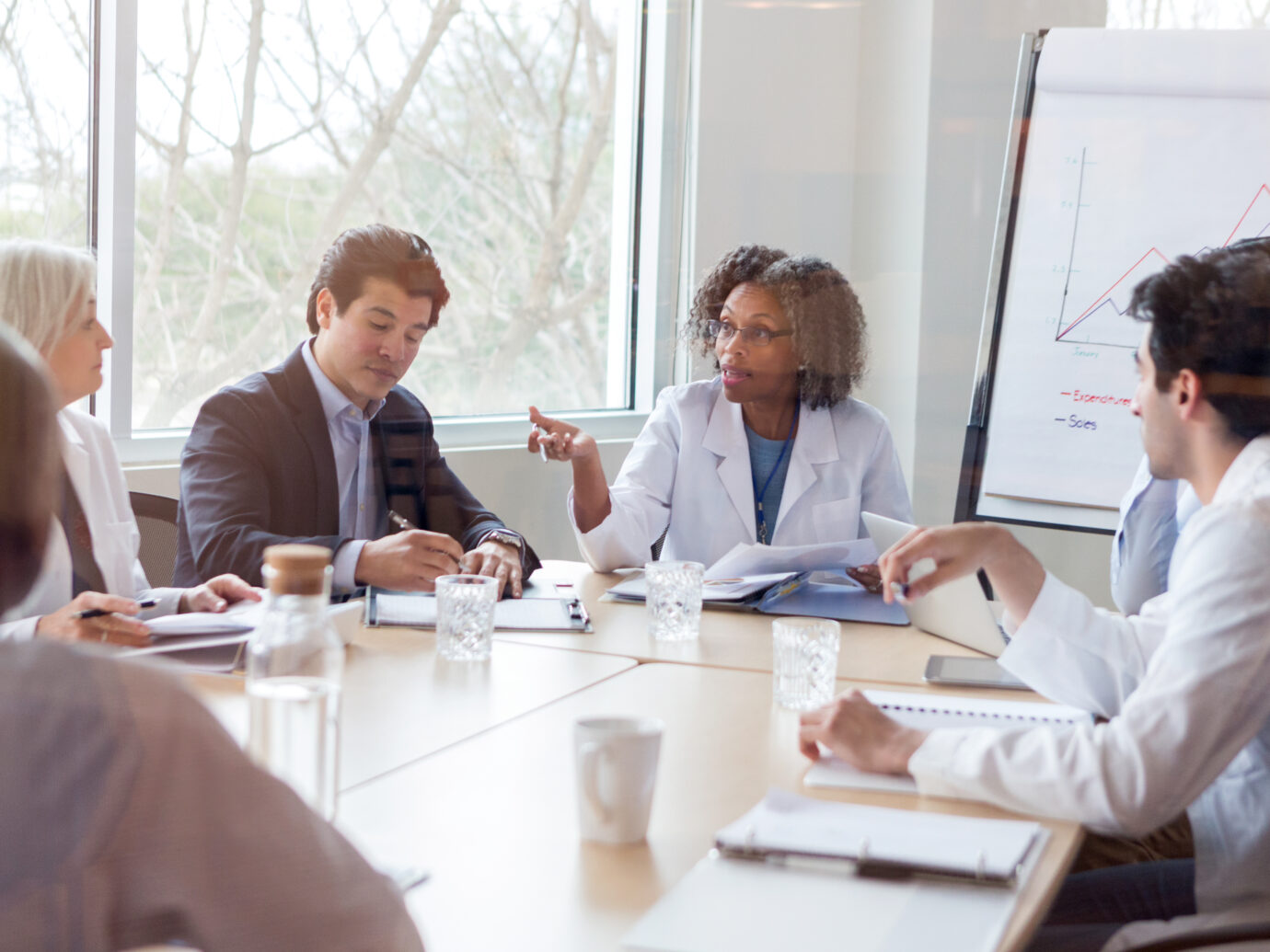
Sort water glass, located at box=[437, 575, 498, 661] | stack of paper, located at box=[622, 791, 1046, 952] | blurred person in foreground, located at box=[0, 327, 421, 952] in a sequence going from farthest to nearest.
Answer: water glass, located at box=[437, 575, 498, 661] → stack of paper, located at box=[622, 791, 1046, 952] → blurred person in foreground, located at box=[0, 327, 421, 952]

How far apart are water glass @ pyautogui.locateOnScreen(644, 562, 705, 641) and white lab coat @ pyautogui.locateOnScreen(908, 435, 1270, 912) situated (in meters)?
0.64

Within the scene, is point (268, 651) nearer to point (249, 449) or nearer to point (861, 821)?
point (861, 821)

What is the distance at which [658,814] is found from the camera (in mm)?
991

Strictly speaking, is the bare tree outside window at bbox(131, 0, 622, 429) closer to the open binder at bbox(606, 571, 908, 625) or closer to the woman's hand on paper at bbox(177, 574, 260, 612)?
the woman's hand on paper at bbox(177, 574, 260, 612)

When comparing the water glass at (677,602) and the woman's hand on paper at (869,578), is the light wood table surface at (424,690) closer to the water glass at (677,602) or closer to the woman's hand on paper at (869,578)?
the water glass at (677,602)

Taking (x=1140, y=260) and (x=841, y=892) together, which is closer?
(x=841, y=892)

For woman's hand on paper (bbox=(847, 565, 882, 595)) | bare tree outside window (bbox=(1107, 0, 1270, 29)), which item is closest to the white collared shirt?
woman's hand on paper (bbox=(847, 565, 882, 595))

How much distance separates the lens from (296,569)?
79 cm

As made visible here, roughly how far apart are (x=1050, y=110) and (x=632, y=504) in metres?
1.37

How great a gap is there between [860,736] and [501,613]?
783mm

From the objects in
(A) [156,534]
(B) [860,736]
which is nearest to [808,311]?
(A) [156,534]

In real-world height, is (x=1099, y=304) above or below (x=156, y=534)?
above

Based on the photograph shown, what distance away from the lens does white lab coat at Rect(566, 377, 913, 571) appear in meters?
2.51

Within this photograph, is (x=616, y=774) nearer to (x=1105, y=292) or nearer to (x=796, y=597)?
(x=796, y=597)
